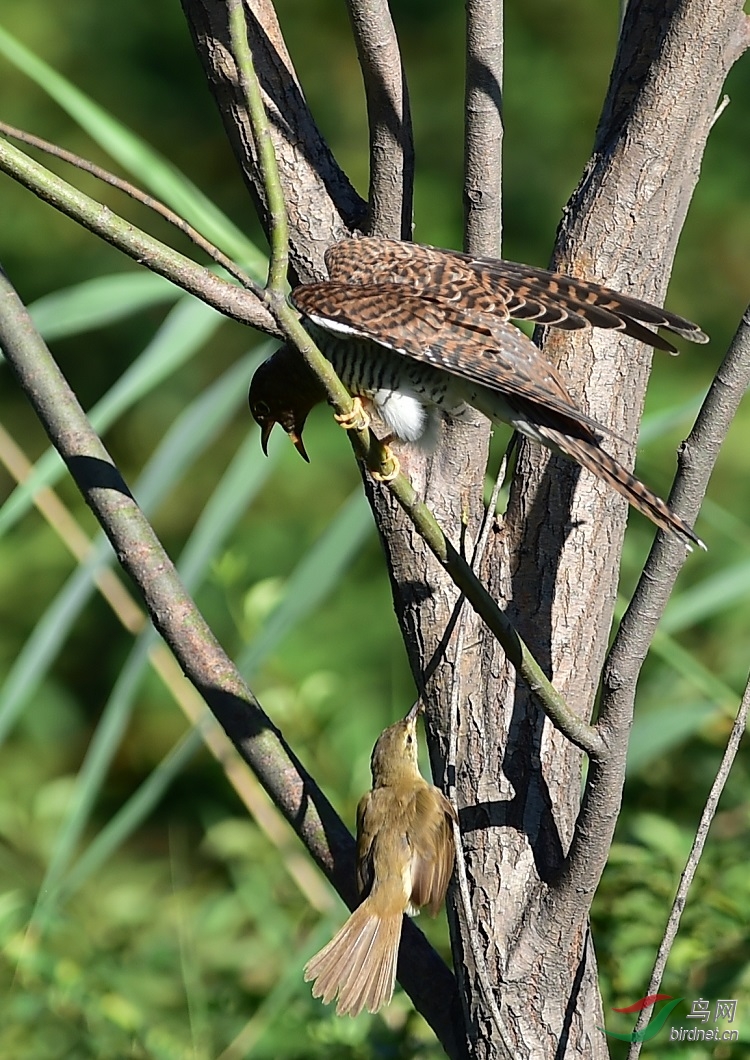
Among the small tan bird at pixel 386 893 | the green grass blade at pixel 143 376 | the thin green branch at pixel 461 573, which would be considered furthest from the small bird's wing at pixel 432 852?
the green grass blade at pixel 143 376

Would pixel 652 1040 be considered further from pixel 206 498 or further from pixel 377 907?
pixel 206 498

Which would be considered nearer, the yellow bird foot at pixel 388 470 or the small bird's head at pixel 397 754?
the yellow bird foot at pixel 388 470

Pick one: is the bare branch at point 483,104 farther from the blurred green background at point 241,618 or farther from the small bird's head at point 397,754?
the small bird's head at point 397,754

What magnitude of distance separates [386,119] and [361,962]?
1201mm

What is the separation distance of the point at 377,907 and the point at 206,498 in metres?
3.48

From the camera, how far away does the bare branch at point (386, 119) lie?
6.15 ft

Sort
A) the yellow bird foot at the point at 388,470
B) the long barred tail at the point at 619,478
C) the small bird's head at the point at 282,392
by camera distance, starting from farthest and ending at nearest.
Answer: the small bird's head at the point at 282,392 → the yellow bird foot at the point at 388,470 → the long barred tail at the point at 619,478

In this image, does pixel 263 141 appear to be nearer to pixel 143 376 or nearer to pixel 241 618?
pixel 143 376

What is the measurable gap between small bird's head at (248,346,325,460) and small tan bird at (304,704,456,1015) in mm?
831

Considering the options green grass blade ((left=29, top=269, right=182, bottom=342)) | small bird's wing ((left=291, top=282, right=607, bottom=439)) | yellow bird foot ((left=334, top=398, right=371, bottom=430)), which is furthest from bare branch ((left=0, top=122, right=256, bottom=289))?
green grass blade ((left=29, top=269, right=182, bottom=342))

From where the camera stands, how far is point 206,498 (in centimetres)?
521

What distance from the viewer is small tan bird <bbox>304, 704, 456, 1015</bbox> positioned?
1.81 meters

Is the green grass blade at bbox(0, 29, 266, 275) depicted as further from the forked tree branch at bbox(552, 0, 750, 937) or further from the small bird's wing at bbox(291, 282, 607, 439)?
the forked tree branch at bbox(552, 0, 750, 937)

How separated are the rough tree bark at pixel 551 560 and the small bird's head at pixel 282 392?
1.71 ft
